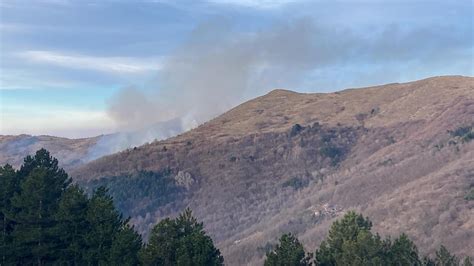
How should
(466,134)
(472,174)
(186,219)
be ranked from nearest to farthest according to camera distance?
(186,219) → (472,174) → (466,134)

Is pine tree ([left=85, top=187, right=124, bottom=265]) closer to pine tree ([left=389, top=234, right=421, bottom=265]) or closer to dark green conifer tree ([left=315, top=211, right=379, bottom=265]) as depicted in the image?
dark green conifer tree ([left=315, top=211, right=379, bottom=265])

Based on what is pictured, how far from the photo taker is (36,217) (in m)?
43.6

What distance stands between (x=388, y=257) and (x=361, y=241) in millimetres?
2600

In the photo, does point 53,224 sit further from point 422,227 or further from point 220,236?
Result: point 220,236

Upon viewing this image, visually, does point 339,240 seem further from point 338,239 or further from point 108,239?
point 108,239

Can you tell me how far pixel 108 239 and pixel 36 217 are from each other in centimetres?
605

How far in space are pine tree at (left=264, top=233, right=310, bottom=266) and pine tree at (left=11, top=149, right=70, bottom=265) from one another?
1521 cm

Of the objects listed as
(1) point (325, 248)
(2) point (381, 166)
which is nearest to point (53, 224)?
(1) point (325, 248)

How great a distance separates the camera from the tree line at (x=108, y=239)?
37969 millimetres

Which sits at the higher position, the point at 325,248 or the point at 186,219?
the point at 186,219

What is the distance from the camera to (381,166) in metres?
195

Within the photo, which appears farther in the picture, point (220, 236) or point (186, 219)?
point (220, 236)

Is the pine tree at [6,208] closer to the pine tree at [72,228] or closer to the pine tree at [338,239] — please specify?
the pine tree at [72,228]

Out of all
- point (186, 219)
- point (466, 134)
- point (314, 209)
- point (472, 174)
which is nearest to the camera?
point (186, 219)
